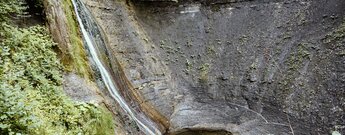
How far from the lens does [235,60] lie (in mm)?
10266

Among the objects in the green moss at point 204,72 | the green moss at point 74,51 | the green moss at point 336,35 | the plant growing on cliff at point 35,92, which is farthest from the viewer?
the green moss at point 204,72

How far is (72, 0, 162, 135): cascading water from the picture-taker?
7.31 metres

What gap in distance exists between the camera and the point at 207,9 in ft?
39.5

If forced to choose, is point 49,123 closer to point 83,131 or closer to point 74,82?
point 83,131

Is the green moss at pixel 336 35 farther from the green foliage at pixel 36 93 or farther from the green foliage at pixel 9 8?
the green foliage at pixel 9 8

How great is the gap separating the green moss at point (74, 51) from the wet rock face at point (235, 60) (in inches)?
55.4

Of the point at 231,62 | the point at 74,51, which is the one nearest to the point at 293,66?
the point at 231,62

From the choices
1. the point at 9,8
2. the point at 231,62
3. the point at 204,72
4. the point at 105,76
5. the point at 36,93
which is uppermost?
the point at 9,8

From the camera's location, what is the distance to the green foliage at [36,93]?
141 inches

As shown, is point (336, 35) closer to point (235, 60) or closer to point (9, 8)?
point (235, 60)

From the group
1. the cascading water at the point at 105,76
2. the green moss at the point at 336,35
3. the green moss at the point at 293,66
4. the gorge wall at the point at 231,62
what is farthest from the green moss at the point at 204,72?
the green moss at the point at 336,35

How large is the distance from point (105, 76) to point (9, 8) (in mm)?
2534

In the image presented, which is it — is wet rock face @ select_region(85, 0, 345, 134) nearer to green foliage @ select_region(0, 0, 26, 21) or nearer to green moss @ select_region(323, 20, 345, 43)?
green moss @ select_region(323, 20, 345, 43)

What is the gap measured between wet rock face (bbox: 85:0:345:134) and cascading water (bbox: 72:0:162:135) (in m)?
0.72
